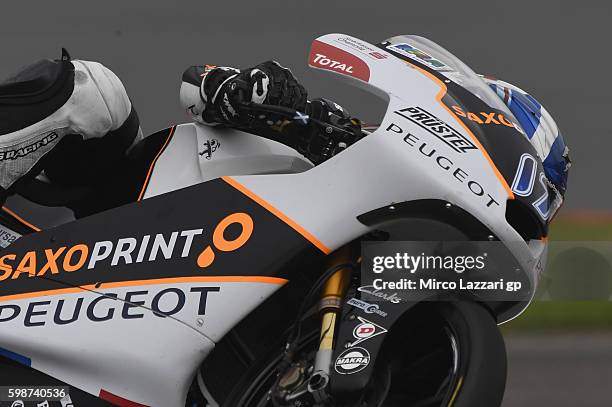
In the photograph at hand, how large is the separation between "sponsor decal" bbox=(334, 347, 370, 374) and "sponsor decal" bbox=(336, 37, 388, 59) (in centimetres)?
84

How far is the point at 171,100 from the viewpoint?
5898 mm

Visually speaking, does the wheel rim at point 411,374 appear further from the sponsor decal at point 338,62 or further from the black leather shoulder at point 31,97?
the black leather shoulder at point 31,97

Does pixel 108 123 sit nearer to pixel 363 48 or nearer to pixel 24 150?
pixel 24 150

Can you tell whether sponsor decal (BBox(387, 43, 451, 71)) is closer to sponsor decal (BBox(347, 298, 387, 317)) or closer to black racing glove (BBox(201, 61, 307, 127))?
black racing glove (BBox(201, 61, 307, 127))

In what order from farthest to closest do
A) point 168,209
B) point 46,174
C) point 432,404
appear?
point 46,174 → point 168,209 → point 432,404

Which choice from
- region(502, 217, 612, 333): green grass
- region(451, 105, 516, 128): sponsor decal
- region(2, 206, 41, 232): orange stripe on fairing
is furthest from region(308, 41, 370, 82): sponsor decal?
region(502, 217, 612, 333): green grass

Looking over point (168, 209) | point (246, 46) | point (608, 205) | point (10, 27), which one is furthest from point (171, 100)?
point (168, 209)

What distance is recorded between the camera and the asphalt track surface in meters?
6.07

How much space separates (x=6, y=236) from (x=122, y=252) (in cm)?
48

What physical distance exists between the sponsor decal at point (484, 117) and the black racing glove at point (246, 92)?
0.45 meters

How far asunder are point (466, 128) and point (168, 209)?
834 millimetres

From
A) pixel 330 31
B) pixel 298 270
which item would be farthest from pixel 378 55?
pixel 330 31

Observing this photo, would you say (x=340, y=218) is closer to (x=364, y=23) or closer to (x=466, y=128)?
(x=466, y=128)

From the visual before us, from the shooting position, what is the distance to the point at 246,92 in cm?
320
